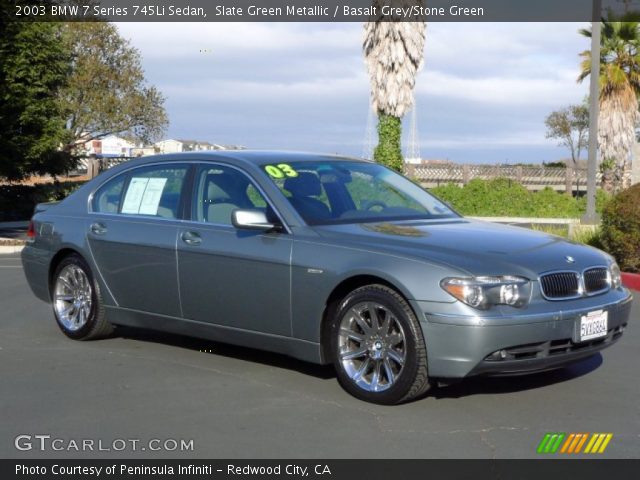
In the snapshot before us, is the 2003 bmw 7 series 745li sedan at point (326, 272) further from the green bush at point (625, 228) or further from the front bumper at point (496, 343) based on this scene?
the green bush at point (625, 228)

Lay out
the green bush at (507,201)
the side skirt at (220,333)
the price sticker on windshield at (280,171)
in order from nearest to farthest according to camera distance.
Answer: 1. the side skirt at (220,333)
2. the price sticker on windshield at (280,171)
3. the green bush at (507,201)

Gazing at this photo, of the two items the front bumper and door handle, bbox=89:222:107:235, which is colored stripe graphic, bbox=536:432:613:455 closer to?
the front bumper

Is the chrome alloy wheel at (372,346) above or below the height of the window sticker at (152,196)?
below

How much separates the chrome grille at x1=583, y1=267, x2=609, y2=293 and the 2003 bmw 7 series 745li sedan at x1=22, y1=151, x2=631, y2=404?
0.05ft

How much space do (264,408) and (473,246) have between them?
1.70 metres

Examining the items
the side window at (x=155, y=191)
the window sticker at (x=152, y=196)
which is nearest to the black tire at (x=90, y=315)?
the side window at (x=155, y=191)

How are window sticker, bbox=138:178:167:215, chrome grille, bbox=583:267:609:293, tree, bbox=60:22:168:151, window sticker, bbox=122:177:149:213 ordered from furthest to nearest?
1. tree, bbox=60:22:168:151
2. window sticker, bbox=122:177:149:213
3. window sticker, bbox=138:178:167:215
4. chrome grille, bbox=583:267:609:293

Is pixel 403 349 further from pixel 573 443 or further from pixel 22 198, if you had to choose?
pixel 22 198

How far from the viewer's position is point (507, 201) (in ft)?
102

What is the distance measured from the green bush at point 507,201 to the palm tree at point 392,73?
2.66 metres

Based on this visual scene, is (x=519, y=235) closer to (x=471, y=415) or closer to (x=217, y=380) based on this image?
(x=471, y=415)

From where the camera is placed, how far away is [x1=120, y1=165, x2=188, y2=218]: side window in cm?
803

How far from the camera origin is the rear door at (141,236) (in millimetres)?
7887

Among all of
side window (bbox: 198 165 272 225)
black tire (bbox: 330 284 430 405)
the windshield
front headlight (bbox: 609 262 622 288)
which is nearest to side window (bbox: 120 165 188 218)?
side window (bbox: 198 165 272 225)
